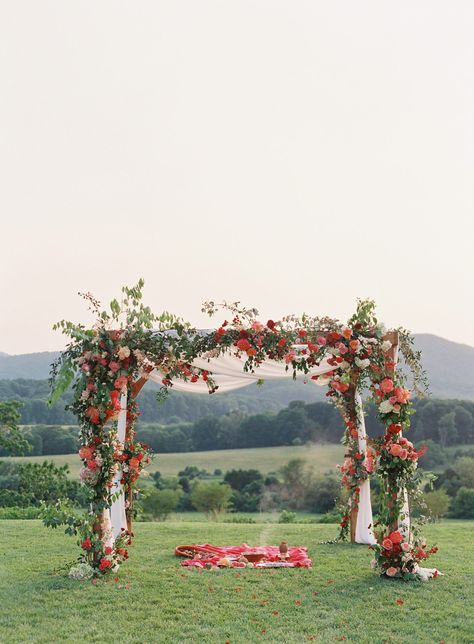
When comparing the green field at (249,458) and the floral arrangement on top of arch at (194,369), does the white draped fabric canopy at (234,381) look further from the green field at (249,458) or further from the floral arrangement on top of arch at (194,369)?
the green field at (249,458)

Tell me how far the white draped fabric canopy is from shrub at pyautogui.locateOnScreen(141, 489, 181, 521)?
13.6 meters

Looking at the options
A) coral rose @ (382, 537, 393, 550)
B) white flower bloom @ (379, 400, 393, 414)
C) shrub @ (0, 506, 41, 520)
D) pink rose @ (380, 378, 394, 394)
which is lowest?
shrub @ (0, 506, 41, 520)

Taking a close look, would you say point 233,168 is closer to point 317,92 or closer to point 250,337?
point 317,92

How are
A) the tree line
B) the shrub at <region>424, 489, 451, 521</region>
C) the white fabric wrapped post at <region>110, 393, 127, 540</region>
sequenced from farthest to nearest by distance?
the tree line
the shrub at <region>424, 489, 451, 521</region>
the white fabric wrapped post at <region>110, 393, 127, 540</region>

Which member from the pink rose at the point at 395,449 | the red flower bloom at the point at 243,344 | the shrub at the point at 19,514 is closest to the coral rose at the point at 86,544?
the red flower bloom at the point at 243,344

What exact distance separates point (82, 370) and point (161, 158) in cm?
590

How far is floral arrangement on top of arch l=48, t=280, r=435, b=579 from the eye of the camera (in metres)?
8.28

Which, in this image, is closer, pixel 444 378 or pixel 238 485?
pixel 238 485

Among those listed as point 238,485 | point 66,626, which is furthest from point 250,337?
point 238,485

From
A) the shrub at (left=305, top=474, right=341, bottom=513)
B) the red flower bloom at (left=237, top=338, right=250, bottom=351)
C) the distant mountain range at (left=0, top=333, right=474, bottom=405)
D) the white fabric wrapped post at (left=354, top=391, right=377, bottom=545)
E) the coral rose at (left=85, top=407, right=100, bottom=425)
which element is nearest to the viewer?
the coral rose at (left=85, top=407, right=100, bottom=425)

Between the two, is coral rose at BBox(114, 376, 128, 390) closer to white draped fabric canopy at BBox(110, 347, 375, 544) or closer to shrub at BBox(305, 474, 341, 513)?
white draped fabric canopy at BBox(110, 347, 375, 544)

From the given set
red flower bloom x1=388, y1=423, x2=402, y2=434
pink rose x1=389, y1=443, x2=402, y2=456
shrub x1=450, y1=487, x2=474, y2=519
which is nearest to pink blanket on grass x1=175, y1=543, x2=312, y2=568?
pink rose x1=389, y1=443, x2=402, y2=456

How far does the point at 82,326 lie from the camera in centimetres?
862

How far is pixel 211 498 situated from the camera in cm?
2286
